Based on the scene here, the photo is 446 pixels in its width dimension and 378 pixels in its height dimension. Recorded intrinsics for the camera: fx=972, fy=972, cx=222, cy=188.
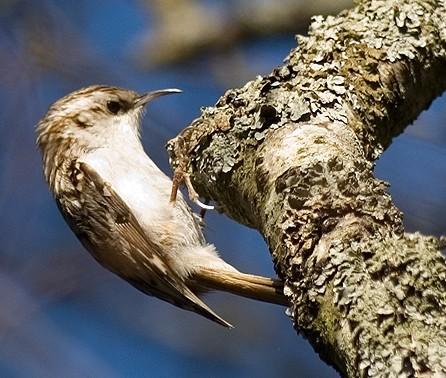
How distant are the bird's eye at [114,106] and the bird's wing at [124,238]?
340mm

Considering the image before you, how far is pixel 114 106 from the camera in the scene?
124 inches

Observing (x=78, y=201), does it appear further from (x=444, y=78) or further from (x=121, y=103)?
(x=444, y=78)

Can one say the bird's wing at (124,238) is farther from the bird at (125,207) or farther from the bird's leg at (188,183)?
the bird's leg at (188,183)

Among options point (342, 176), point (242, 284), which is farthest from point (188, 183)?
point (342, 176)

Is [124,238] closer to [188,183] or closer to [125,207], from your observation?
[125,207]

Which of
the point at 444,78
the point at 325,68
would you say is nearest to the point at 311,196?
the point at 325,68

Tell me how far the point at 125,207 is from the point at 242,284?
612 millimetres

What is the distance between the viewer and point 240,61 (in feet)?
11.0

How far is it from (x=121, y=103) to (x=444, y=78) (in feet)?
4.05

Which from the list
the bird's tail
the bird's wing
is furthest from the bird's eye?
the bird's tail

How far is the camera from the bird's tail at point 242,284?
214 cm

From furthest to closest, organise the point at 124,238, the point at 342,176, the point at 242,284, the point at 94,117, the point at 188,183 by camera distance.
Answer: the point at 94,117 < the point at 124,238 < the point at 188,183 < the point at 242,284 < the point at 342,176

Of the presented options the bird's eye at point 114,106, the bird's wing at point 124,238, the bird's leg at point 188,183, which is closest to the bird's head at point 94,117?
the bird's eye at point 114,106

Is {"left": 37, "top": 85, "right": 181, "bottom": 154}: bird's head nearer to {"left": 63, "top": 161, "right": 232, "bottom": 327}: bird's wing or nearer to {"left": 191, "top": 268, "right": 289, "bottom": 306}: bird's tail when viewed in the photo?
{"left": 63, "top": 161, "right": 232, "bottom": 327}: bird's wing
